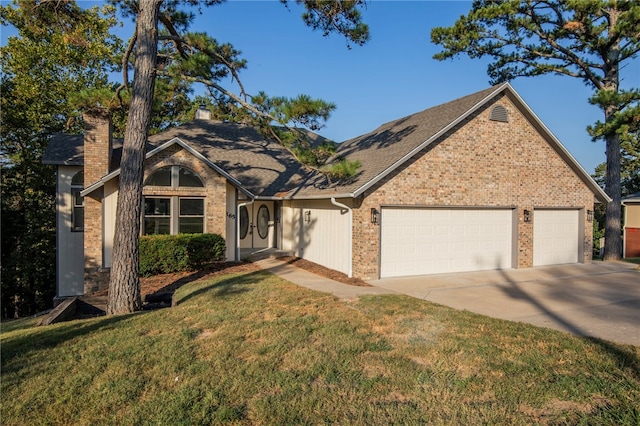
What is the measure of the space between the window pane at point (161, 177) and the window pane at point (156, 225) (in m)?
1.18

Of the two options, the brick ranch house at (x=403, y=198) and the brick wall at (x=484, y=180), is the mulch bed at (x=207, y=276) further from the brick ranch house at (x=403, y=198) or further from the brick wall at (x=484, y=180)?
the brick wall at (x=484, y=180)

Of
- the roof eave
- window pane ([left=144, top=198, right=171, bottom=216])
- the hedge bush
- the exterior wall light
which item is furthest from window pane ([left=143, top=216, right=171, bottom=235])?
the exterior wall light

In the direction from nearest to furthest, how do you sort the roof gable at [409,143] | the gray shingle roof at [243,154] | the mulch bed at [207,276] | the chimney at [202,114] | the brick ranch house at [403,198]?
the mulch bed at [207,276] < the roof gable at [409,143] < the brick ranch house at [403,198] < the gray shingle roof at [243,154] < the chimney at [202,114]

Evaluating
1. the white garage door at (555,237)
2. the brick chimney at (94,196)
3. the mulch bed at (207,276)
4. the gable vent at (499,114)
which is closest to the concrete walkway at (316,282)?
the mulch bed at (207,276)

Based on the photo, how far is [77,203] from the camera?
13.6 meters

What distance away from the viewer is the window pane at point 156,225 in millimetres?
12758

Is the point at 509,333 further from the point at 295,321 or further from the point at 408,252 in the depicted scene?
the point at 408,252

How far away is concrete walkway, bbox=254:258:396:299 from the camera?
29.9ft

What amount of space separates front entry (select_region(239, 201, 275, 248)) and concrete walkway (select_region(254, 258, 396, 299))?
3.47m

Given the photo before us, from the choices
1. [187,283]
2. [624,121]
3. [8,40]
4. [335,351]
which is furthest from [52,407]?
[8,40]

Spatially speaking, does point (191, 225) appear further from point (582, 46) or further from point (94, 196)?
point (582, 46)

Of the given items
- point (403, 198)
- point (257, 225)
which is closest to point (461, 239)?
point (403, 198)

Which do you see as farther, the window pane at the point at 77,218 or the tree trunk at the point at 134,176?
the window pane at the point at 77,218

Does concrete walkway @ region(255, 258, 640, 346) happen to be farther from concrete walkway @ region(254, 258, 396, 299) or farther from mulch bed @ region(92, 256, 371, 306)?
mulch bed @ region(92, 256, 371, 306)
